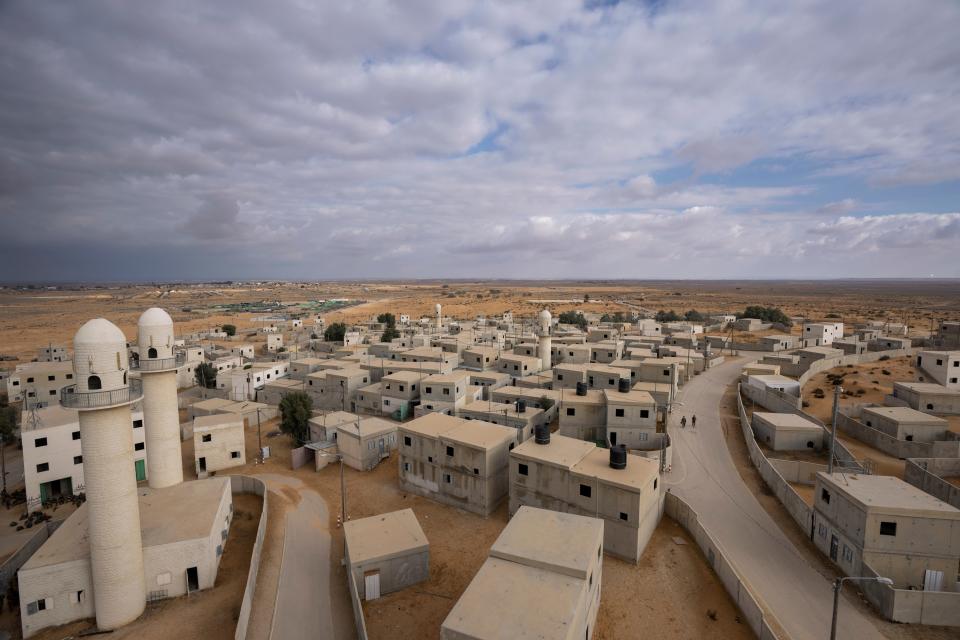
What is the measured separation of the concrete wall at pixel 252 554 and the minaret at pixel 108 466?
192 inches

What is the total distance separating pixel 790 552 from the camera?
24000mm

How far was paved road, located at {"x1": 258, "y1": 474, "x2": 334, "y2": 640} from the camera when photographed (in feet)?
64.3

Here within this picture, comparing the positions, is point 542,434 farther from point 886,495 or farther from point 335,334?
point 335,334

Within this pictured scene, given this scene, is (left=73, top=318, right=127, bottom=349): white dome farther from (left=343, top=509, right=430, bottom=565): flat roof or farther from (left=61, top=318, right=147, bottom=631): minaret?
(left=343, top=509, right=430, bottom=565): flat roof

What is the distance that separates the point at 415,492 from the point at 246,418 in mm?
24406

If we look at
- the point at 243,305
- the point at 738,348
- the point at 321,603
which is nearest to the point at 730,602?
the point at 321,603

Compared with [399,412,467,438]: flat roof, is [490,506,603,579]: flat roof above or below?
below

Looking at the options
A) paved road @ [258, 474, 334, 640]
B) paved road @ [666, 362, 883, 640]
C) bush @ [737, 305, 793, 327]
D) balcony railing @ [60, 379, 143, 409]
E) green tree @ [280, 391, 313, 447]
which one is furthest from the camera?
bush @ [737, 305, 793, 327]

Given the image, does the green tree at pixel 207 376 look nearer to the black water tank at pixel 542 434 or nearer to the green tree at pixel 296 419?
the green tree at pixel 296 419

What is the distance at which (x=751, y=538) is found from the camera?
2512 cm

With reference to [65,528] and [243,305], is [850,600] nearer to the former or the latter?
[65,528]

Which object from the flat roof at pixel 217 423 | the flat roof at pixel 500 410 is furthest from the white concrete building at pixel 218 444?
the flat roof at pixel 500 410

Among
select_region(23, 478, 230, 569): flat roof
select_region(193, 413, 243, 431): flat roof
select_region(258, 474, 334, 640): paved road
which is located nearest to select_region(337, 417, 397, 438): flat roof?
select_region(258, 474, 334, 640): paved road

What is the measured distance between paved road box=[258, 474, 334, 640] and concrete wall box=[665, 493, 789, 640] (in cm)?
1726
